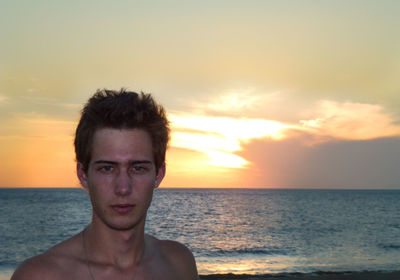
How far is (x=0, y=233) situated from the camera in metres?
33.9

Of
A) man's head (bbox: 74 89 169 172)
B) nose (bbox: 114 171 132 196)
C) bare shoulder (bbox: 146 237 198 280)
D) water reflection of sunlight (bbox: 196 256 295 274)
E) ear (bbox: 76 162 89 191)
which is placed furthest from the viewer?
water reflection of sunlight (bbox: 196 256 295 274)

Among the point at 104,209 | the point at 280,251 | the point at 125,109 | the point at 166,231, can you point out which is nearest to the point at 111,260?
the point at 104,209

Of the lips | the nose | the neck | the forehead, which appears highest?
the forehead

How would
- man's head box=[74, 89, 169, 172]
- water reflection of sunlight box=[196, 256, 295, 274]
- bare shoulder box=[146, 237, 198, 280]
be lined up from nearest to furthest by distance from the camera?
man's head box=[74, 89, 169, 172]
bare shoulder box=[146, 237, 198, 280]
water reflection of sunlight box=[196, 256, 295, 274]

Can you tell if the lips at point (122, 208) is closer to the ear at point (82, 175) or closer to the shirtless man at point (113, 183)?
the shirtless man at point (113, 183)

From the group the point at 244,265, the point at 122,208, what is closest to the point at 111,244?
the point at 122,208

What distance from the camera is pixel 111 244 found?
109 inches

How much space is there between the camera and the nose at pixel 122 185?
8.14 ft

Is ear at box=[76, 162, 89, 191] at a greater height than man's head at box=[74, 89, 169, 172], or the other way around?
man's head at box=[74, 89, 169, 172]

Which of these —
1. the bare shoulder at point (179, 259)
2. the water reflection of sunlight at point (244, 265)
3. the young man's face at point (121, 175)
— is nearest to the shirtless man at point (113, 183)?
the young man's face at point (121, 175)

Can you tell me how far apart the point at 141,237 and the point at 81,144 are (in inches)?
28.5

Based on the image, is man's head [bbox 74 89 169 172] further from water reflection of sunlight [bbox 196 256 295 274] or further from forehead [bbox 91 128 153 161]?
water reflection of sunlight [bbox 196 256 295 274]

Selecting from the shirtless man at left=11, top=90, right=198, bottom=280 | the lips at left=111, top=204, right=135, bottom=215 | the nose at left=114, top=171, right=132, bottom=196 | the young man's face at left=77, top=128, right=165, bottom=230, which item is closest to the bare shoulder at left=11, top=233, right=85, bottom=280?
the shirtless man at left=11, top=90, right=198, bottom=280

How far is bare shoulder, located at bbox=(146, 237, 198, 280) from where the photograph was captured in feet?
10.5
